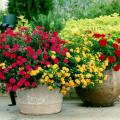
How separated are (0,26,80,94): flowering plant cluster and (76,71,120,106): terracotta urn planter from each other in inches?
25.9

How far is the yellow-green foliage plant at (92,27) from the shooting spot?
8892mm

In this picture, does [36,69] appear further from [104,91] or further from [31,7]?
[31,7]

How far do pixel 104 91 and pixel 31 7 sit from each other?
422cm

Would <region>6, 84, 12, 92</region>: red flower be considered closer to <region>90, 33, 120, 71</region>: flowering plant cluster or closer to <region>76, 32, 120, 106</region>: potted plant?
<region>76, 32, 120, 106</region>: potted plant

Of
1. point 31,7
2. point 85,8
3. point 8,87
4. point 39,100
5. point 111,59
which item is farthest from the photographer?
point 85,8

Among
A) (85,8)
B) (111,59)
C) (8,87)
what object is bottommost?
(8,87)

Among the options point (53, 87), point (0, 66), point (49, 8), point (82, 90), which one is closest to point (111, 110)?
point (82, 90)

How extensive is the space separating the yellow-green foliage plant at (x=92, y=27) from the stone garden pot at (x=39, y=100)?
3.64ft

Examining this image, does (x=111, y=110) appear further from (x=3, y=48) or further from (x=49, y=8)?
(x=49, y=8)

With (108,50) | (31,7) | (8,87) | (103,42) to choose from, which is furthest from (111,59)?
(31,7)

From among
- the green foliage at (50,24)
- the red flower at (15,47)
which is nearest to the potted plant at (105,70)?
the green foliage at (50,24)

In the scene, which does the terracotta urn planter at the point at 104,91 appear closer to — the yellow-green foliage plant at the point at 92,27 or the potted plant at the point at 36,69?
the potted plant at the point at 36,69

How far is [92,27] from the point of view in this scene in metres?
9.62

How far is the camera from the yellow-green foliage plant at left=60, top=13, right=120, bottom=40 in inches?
350
